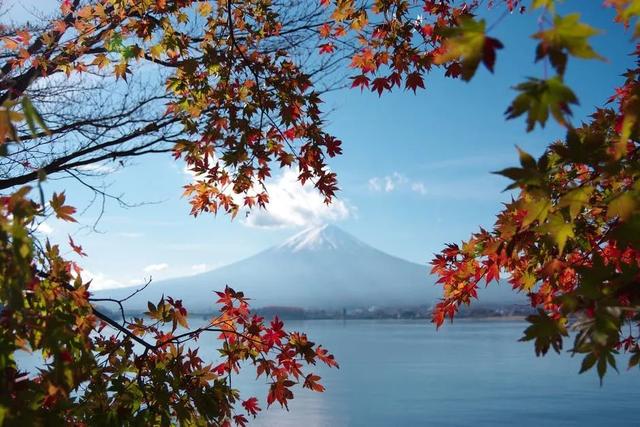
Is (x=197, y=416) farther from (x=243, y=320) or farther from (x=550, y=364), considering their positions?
(x=550, y=364)

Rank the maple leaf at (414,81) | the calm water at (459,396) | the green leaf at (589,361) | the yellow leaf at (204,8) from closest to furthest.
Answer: the green leaf at (589,361) < the maple leaf at (414,81) < the yellow leaf at (204,8) < the calm water at (459,396)

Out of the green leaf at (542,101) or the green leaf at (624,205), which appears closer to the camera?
the green leaf at (542,101)

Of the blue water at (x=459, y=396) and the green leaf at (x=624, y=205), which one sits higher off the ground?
the green leaf at (x=624, y=205)

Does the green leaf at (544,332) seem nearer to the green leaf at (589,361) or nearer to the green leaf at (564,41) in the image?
the green leaf at (589,361)

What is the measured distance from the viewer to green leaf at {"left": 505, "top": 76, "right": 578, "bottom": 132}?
37.0 inches

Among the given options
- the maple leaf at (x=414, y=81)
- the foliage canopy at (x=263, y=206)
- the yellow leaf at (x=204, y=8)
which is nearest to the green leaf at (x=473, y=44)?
the foliage canopy at (x=263, y=206)

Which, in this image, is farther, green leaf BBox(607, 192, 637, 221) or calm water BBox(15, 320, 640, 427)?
calm water BBox(15, 320, 640, 427)

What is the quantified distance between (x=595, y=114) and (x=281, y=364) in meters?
1.76

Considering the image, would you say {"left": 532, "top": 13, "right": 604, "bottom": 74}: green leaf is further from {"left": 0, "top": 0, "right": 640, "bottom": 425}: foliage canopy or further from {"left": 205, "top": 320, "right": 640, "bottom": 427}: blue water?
{"left": 205, "top": 320, "right": 640, "bottom": 427}: blue water

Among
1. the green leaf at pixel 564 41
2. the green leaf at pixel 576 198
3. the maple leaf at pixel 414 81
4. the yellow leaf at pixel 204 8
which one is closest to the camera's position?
the green leaf at pixel 564 41

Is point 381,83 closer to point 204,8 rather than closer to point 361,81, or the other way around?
point 361,81

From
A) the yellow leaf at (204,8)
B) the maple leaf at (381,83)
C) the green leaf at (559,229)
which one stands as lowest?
the green leaf at (559,229)

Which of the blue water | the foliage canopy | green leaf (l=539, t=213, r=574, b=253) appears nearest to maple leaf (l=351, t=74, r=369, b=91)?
the foliage canopy

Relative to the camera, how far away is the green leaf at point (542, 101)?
94cm
